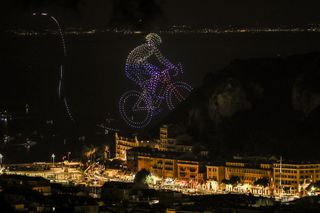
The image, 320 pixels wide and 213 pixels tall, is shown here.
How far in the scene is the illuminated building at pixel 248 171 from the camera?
5034cm

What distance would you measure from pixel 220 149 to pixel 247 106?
4439 millimetres

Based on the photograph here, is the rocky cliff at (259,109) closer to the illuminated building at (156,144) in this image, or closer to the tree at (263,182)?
the illuminated building at (156,144)

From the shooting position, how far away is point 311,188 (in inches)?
1833

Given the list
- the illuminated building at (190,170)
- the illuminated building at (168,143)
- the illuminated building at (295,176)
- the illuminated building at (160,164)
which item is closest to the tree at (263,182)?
the illuminated building at (295,176)

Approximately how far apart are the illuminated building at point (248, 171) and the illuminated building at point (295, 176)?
0.76 metres

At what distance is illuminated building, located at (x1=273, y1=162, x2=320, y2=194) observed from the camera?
4847 cm

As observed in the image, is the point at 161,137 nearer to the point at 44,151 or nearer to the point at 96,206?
the point at 44,151

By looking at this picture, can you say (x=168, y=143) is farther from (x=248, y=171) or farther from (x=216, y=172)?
(x=248, y=171)

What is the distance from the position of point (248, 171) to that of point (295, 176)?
2.57m

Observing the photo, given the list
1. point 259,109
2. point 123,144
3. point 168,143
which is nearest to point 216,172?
point 168,143

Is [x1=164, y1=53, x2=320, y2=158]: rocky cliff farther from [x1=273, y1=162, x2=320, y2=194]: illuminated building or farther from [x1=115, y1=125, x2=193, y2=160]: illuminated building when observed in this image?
[x1=273, y1=162, x2=320, y2=194]: illuminated building

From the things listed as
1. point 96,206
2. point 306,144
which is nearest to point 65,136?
point 306,144

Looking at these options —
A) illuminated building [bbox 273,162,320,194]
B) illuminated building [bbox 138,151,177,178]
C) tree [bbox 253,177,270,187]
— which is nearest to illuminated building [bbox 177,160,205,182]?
illuminated building [bbox 138,151,177,178]

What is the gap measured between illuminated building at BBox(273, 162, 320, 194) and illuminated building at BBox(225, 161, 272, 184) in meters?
0.76
